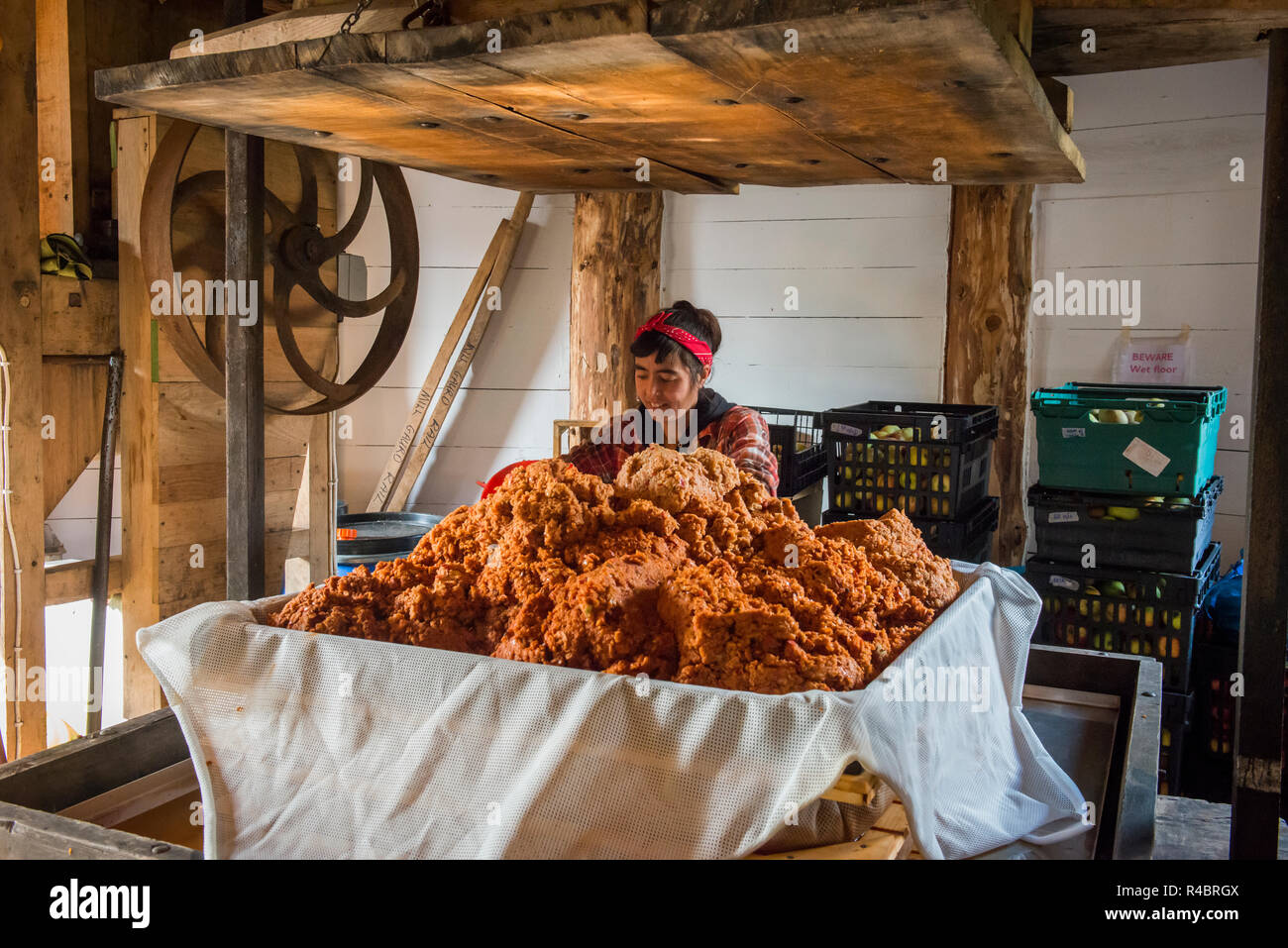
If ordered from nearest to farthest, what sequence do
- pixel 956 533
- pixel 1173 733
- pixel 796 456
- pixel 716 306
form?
pixel 1173 733
pixel 956 533
pixel 796 456
pixel 716 306

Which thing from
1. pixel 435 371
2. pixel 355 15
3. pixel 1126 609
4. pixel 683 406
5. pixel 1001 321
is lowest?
pixel 1126 609

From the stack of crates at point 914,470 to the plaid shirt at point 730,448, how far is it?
1.80ft

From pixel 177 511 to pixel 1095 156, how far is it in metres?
3.65

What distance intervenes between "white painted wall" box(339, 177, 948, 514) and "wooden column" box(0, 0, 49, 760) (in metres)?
2.90

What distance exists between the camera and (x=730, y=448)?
3.04 m

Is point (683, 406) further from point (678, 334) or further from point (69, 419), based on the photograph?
point (69, 419)

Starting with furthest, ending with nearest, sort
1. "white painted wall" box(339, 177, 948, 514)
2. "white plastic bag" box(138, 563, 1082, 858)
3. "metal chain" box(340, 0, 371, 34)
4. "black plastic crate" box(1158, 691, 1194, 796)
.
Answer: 1. "white painted wall" box(339, 177, 948, 514)
2. "black plastic crate" box(1158, 691, 1194, 796)
3. "metal chain" box(340, 0, 371, 34)
4. "white plastic bag" box(138, 563, 1082, 858)

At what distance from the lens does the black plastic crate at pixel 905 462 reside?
355cm

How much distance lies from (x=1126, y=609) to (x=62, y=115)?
350 centimetres

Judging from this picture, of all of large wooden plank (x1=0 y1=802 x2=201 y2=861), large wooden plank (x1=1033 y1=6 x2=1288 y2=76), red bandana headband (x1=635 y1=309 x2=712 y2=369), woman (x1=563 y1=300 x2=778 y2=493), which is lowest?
large wooden plank (x1=0 y1=802 x2=201 y2=861)

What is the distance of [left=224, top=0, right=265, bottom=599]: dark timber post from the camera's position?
2.04m

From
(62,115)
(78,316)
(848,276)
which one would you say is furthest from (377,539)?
(848,276)

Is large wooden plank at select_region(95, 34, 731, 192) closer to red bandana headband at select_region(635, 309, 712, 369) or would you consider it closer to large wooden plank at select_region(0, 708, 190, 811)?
red bandana headband at select_region(635, 309, 712, 369)

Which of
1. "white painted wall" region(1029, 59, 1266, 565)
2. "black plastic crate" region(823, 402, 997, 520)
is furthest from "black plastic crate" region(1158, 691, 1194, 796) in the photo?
"white painted wall" region(1029, 59, 1266, 565)
